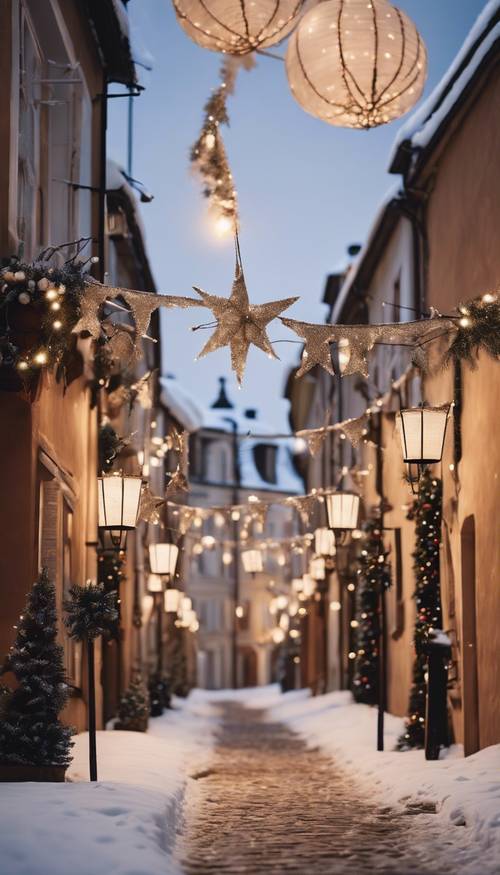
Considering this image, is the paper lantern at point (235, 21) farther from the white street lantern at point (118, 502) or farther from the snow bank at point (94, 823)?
the snow bank at point (94, 823)

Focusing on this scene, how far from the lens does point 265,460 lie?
203 ft

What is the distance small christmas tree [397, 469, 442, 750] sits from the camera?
15.9 m

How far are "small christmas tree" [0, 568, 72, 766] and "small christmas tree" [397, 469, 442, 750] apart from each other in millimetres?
6165

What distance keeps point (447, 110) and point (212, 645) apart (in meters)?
44.2

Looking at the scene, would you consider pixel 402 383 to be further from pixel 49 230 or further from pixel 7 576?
pixel 7 576

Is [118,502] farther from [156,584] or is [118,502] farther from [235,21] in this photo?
[156,584]

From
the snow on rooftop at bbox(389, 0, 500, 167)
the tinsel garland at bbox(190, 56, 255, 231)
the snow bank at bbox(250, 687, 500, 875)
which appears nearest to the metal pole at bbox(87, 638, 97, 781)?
the snow bank at bbox(250, 687, 500, 875)

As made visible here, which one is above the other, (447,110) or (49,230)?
(447,110)

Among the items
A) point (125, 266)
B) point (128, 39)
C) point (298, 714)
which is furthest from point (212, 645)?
point (128, 39)

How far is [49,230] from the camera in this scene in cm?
1440

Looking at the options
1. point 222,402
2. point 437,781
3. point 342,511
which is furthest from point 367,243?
point 222,402

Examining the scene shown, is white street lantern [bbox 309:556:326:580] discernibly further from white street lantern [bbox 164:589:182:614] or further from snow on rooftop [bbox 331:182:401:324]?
snow on rooftop [bbox 331:182:401:324]

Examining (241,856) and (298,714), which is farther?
(298,714)

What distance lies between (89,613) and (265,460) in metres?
50.8
